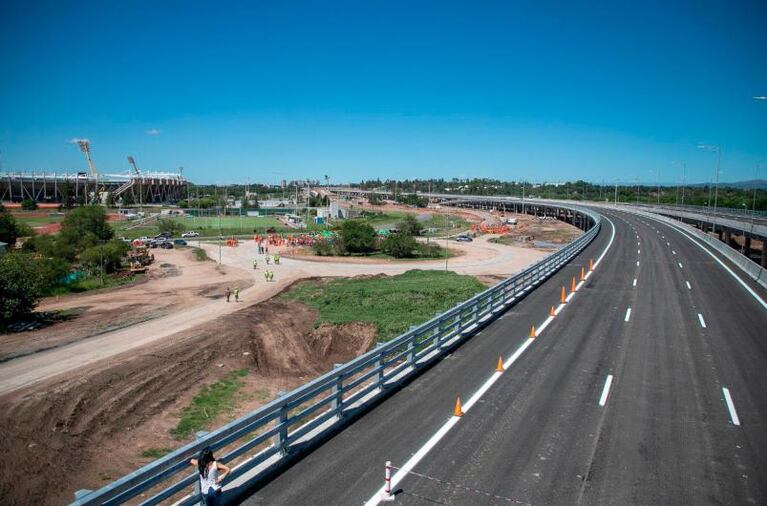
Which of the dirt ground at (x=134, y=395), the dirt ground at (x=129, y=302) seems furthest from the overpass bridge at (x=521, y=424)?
the dirt ground at (x=129, y=302)

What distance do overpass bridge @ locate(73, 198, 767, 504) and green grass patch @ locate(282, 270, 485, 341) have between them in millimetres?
6950

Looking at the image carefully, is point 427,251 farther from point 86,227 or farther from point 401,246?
point 86,227

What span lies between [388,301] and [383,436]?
2137 cm

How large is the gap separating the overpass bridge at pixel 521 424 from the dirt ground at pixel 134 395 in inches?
151

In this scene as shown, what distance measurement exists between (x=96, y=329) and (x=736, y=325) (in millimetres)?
33288

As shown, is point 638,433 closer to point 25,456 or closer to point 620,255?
point 25,456

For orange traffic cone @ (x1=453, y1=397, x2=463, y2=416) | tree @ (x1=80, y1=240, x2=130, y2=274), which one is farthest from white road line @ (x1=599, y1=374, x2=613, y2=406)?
tree @ (x1=80, y1=240, x2=130, y2=274)

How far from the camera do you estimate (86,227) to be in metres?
68.7

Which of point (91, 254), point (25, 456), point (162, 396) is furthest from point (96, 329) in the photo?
point (91, 254)

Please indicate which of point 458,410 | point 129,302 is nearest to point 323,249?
point 129,302

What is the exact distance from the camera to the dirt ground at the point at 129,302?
95.7 feet

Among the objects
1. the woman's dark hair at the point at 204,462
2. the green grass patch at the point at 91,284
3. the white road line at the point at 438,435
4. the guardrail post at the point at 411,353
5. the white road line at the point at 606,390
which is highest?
the woman's dark hair at the point at 204,462

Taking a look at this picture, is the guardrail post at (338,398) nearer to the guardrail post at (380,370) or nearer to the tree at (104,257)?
the guardrail post at (380,370)

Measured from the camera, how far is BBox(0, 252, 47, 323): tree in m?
Result: 31.5
